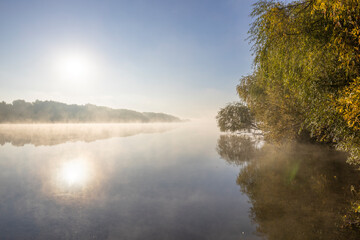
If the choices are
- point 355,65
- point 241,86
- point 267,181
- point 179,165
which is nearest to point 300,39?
point 355,65

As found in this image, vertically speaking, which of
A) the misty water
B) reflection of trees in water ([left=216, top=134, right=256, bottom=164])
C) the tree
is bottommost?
the misty water

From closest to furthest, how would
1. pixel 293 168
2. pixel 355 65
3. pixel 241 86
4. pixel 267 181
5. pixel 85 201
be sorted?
1. pixel 355 65
2. pixel 85 201
3. pixel 267 181
4. pixel 293 168
5. pixel 241 86

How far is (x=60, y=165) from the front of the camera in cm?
1917

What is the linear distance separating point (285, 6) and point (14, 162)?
26307 millimetres

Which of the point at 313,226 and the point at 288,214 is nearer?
the point at 313,226

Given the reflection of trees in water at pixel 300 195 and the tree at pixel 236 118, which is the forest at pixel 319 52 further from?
the tree at pixel 236 118

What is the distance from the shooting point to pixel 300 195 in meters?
10.9

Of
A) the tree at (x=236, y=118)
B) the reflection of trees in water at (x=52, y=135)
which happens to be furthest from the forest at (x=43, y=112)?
the tree at (x=236, y=118)

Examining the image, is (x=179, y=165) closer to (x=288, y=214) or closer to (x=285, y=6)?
(x=288, y=214)

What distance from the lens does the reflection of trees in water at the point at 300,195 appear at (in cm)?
750

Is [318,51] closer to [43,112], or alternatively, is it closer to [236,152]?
[236,152]

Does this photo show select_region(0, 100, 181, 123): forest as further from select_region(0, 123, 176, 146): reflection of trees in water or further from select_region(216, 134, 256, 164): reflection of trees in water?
select_region(216, 134, 256, 164): reflection of trees in water

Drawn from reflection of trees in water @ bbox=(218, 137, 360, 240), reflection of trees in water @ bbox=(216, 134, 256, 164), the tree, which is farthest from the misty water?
the tree

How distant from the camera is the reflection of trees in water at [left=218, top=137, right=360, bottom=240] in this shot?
7496 mm
